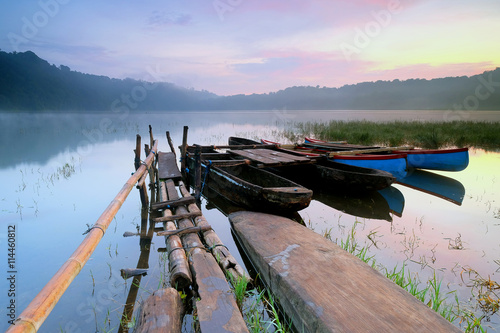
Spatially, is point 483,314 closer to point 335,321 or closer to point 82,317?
point 335,321

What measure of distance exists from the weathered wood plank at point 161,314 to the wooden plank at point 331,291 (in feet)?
3.89

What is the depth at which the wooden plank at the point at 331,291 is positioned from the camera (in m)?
2.36

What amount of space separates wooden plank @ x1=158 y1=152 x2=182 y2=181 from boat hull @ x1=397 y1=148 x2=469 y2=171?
8.20m

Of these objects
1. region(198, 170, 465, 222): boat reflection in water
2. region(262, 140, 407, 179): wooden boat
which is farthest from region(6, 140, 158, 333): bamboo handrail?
region(262, 140, 407, 179): wooden boat

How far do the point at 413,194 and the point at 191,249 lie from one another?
7539 millimetres

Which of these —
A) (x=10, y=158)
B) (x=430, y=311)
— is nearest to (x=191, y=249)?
(x=430, y=311)

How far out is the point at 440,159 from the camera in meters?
10.1

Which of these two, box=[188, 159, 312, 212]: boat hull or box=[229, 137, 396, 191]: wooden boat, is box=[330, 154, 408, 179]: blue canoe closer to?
box=[229, 137, 396, 191]: wooden boat

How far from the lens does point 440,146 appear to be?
15555 millimetres

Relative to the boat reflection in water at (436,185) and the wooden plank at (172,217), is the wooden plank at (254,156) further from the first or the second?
the boat reflection in water at (436,185)

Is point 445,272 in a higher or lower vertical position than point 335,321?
lower

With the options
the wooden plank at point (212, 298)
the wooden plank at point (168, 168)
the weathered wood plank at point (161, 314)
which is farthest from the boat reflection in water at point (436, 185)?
the weathered wood plank at point (161, 314)

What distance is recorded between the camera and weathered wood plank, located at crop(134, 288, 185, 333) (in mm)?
2381

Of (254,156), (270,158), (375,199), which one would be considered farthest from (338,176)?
(254,156)
